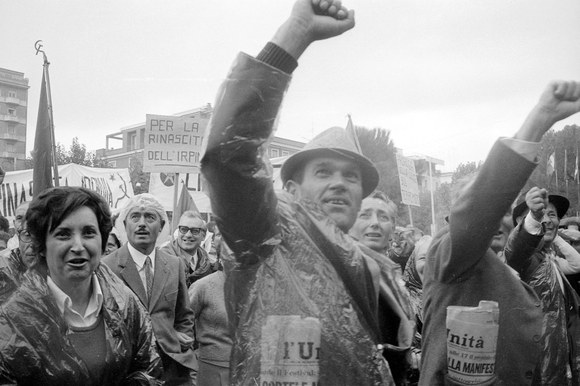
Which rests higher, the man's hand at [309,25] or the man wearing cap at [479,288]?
the man's hand at [309,25]

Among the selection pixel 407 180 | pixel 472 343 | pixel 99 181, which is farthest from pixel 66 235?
pixel 99 181

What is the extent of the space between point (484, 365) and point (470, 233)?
1.83 ft

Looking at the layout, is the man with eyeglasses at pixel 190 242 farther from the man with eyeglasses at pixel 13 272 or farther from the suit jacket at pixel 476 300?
the suit jacket at pixel 476 300

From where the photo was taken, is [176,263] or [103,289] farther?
[176,263]

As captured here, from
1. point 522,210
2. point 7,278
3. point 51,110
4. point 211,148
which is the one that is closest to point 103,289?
point 7,278

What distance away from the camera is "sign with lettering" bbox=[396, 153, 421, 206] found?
6.04 meters

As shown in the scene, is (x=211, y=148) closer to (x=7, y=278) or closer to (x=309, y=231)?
(x=309, y=231)

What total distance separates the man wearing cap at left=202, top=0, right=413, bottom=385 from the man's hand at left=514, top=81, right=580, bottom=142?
2.43 ft

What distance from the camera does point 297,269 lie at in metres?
1.77

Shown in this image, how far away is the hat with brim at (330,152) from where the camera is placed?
211 cm

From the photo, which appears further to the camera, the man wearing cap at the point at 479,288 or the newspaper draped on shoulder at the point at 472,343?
the newspaper draped on shoulder at the point at 472,343

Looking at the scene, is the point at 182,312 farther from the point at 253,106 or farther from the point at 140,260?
the point at 253,106

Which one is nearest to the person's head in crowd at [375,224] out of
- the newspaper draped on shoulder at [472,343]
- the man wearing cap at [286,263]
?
the newspaper draped on shoulder at [472,343]

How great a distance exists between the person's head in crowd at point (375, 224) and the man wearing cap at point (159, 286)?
1480mm
